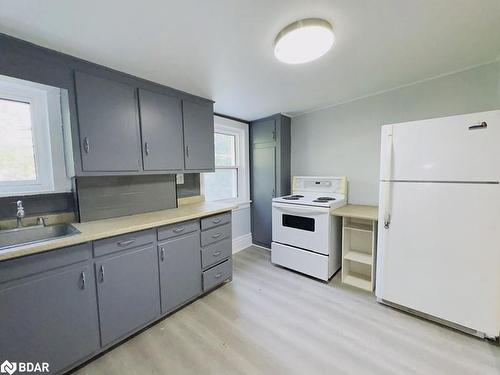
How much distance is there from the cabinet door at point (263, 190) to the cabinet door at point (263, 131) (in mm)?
129

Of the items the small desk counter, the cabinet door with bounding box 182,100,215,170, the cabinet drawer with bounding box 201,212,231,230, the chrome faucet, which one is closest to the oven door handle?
the small desk counter

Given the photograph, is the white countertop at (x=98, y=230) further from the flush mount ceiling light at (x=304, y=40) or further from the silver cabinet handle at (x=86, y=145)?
the flush mount ceiling light at (x=304, y=40)

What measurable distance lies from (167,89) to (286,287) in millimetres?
2509

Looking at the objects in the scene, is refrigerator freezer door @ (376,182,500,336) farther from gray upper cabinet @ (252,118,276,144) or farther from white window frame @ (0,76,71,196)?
white window frame @ (0,76,71,196)

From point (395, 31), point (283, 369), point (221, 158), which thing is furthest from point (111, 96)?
Result: point (283, 369)

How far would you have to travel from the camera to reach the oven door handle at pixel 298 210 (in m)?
2.31

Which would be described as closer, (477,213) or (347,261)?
(477,213)

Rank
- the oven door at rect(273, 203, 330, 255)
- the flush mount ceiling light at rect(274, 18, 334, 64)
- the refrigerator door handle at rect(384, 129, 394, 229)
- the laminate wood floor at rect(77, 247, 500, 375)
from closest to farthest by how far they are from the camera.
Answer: the flush mount ceiling light at rect(274, 18, 334, 64)
the laminate wood floor at rect(77, 247, 500, 375)
the refrigerator door handle at rect(384, 129, 394, 229)
the oven door at rect(273, 203, 330, 255)

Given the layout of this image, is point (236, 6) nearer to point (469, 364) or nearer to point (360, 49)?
point (360, 49)

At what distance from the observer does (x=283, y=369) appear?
135 cm

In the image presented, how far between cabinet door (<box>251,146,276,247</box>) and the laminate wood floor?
1.35m

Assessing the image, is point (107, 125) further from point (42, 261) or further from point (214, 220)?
point (214, 220)

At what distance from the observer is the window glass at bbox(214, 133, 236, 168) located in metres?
3.18

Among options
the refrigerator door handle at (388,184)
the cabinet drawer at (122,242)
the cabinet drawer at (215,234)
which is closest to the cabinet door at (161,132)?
the cabinet drawer at (122,242)
